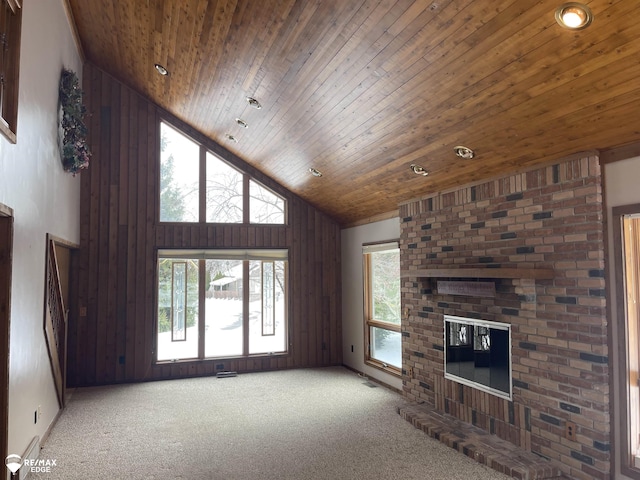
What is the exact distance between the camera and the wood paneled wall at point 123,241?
21.8 feet

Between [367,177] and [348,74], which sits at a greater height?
[348,74]

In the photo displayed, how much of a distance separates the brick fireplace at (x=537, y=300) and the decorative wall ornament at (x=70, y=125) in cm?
429

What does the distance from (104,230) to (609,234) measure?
6.41 metres

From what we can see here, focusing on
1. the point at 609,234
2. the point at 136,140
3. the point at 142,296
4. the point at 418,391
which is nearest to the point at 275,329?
the point at 142,296

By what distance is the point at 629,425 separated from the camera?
124 inches

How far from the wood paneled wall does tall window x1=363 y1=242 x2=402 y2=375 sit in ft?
5.52

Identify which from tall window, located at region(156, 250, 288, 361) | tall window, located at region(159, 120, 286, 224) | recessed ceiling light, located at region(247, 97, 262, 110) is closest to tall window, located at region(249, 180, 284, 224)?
tall window, located at region(159, 120, 286, 224)

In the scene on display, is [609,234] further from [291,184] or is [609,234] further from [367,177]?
[291,184]

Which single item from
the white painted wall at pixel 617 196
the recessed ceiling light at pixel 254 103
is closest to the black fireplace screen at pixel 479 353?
the white painted wall at pixel 617 196

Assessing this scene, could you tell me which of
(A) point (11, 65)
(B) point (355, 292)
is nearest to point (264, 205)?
(B) point (355, 292)

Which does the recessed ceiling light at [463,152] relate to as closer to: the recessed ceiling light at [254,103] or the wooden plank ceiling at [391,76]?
the wooden plank ceiling at [391,76]

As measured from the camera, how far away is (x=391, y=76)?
11.7 feet

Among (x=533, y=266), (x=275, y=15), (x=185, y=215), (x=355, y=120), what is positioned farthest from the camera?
(x=185, y=215)

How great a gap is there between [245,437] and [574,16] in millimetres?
4287
